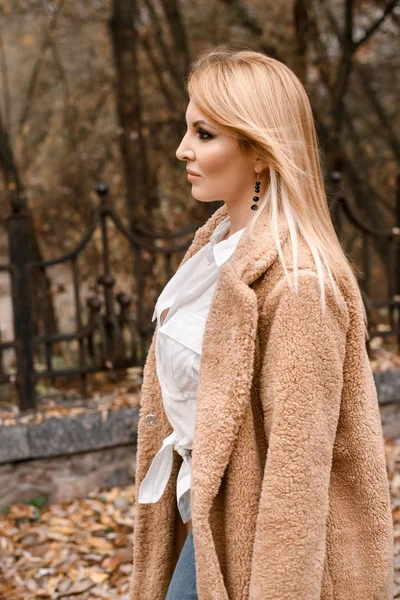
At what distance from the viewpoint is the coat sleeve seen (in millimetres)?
1555

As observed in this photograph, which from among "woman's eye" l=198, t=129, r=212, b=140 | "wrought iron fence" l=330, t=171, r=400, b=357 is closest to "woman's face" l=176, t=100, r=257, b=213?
"woman's eye" l=198, t=129, r=212, b=140

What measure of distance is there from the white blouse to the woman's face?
11cm

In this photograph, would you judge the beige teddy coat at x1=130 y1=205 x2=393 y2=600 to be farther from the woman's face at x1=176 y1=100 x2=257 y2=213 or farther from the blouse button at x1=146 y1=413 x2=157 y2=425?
the blouse button at x1=146 y1=413 x2=157 y2=425

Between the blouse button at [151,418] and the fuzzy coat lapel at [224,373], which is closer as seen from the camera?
the fuzzy coat lapel at [224,373]

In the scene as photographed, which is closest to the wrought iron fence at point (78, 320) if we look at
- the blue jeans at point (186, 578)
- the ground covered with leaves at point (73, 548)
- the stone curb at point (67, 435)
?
the stone curb at point (67, 435)

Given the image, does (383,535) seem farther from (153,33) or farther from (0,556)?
(153,33)

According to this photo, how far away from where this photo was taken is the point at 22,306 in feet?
13.9

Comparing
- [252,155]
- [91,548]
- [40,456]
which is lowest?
[91,548]

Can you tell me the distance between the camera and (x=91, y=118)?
7.87 metres

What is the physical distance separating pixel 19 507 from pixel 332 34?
6.20m

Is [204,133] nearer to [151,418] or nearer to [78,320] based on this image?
[151,418]

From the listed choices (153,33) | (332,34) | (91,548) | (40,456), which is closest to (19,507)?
(40,456)

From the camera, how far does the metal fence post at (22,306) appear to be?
4.19 meters

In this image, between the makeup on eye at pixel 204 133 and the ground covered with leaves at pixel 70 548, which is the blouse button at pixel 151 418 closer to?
the makeup on eye at pixel 204 133
